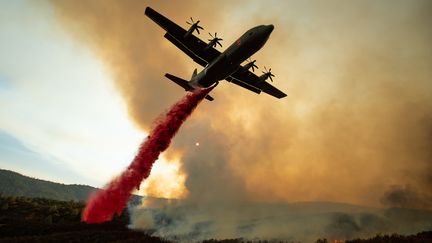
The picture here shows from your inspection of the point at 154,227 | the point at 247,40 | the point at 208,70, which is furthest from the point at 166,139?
the point at 154,227

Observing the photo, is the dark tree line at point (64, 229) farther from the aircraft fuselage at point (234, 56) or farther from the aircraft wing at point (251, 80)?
the aircraft fuselage at point (234, 56)

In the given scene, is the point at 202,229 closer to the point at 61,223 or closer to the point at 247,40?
the point at 61,223

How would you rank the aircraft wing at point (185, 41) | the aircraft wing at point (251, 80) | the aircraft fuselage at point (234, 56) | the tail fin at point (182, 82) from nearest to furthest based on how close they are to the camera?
1. the aircraft fuselage at point (234, 56)
2. the aircraft wing at point (185, 41)
3. the tail fin at point (182, 82)
4. the aircraft wing at point (251, 80)

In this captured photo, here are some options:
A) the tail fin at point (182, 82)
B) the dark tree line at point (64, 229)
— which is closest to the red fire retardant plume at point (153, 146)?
the tail fin at point (182, 82)

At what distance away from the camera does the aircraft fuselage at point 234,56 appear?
3020cm

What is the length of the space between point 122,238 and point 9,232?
15632 mm

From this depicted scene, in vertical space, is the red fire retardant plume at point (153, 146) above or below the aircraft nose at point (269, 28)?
below

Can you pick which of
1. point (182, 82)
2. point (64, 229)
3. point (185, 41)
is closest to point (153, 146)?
point (182, 82)

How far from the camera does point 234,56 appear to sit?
32125 mm

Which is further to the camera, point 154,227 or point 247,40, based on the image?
point 154,227

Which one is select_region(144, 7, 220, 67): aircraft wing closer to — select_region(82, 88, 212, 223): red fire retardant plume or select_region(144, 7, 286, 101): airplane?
select_region(144, 7, 286, 101): airplane

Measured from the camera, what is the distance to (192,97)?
41.2 m

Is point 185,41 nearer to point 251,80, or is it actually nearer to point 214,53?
point 214,53

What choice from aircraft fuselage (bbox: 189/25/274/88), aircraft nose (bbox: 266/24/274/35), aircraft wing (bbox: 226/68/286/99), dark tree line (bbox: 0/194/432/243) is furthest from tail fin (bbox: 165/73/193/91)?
dark tree line (bbox: 0/194/432/243)
